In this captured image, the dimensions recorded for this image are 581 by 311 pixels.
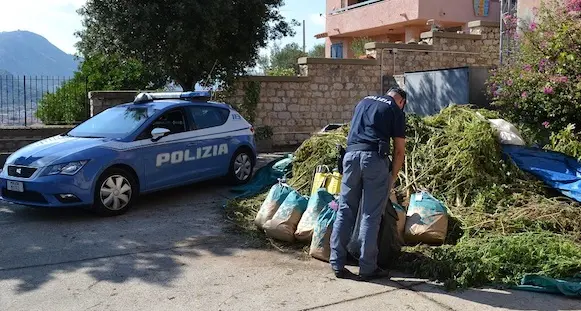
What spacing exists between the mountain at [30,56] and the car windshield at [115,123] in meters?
72.6

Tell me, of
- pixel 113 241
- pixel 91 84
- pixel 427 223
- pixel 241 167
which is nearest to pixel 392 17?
pixel 91 84

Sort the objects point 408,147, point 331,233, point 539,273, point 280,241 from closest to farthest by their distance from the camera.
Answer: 1. point 539,273
2. point 331,233
3. point 280,241
4. point 408,147

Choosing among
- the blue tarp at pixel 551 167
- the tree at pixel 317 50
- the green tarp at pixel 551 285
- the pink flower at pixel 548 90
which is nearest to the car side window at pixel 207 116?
the blue tarp at pixel 551 167

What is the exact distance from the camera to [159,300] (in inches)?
180

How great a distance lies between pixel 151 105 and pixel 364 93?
812 cm

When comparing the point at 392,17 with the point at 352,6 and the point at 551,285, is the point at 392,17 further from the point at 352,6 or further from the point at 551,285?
the point at 551,285

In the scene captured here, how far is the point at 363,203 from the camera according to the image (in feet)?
16.3

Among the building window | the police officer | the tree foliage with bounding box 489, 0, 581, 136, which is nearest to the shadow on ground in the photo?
the police officer

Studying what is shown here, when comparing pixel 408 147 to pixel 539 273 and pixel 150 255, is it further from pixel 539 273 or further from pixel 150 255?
pixel 150 255

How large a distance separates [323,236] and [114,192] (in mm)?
3183

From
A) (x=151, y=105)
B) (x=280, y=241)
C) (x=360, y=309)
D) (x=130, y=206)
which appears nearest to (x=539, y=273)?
(x=360, y=309)

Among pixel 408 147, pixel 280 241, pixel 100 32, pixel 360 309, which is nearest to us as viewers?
pixel 360 309

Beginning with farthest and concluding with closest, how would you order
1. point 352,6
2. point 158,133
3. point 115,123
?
point 352,6 < point 115,123 < point 158,133

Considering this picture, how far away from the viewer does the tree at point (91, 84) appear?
15.0m
